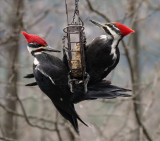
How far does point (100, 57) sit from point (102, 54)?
3cm

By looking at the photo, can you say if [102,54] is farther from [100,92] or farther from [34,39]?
[34,39]

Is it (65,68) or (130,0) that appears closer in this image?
(65,68)

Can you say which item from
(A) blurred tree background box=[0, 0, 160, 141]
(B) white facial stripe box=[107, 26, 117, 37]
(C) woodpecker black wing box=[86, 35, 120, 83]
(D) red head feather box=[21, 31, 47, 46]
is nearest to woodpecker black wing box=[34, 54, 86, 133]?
(D) red head feather box=[21, 31, 47, 46]

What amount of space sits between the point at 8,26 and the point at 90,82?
3.61 metres

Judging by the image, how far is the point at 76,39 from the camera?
313 centimetres

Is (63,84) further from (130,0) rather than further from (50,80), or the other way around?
(130,0)

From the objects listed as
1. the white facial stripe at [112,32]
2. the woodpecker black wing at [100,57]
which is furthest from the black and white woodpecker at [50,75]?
the white facial stripe at [112,32]

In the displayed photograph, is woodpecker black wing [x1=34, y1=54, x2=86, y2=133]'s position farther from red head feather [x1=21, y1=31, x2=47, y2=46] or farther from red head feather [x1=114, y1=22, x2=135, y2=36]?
red head feather [x1=114, y1=22, x2=135, y2=36]

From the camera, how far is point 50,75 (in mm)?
2902

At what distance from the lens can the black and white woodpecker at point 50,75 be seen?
114 inches

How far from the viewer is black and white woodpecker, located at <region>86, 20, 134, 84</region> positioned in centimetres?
302

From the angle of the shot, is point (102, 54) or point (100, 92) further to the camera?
point (102, 54)

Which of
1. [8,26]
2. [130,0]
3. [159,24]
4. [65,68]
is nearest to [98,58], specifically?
[65,68]

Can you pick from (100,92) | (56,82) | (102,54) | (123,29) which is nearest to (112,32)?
(123,29)
